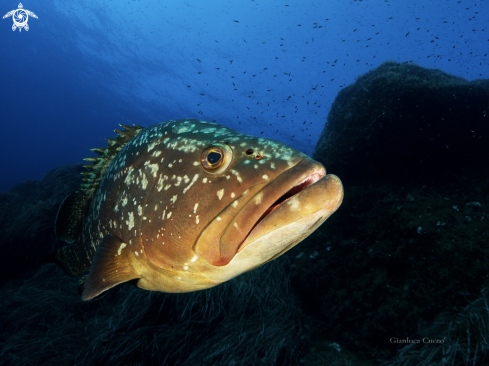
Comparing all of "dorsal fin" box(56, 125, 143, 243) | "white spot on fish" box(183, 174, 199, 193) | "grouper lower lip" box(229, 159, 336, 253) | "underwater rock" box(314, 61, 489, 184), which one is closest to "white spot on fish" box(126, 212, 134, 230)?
"white spot on fish" box(183, 174, 199, 193)

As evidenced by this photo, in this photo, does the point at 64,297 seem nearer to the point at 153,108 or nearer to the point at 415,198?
the point at 415,198

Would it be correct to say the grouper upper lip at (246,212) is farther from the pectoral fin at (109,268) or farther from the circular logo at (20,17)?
the circular logo at (20,17)

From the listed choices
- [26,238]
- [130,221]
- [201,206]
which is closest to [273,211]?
[201,206]

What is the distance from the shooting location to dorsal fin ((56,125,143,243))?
8.76 feet

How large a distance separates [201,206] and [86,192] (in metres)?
2.24

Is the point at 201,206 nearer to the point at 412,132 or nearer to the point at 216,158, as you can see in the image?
the point at 216,158

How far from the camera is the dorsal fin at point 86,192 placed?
2670mm

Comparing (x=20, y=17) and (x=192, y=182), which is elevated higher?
(x=20, y=17)

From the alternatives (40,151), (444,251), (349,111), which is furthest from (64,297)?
(40,151)

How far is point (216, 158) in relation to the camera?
60.6 inches

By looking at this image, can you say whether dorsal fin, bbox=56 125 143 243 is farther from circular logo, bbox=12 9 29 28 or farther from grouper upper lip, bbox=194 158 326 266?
circular logo, bbox=12 9 29 28

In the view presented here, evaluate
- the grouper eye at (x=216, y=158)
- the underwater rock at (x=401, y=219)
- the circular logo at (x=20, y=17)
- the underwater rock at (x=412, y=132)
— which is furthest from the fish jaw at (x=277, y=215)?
the circular logo at (x=20, y=17)

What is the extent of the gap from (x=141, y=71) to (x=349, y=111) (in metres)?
61.9

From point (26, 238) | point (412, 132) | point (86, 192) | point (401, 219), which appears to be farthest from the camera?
point (26, 238)
